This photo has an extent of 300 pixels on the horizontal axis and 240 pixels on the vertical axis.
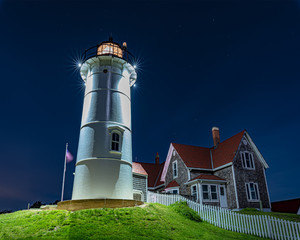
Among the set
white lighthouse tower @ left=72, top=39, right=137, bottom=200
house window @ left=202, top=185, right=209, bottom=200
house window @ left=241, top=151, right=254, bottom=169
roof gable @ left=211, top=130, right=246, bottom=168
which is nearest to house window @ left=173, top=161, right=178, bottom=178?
roof gable @ left=211, top=130, right=246, bottom=168

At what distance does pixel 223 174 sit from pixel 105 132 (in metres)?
13.0

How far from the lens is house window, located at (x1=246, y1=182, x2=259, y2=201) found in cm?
2053

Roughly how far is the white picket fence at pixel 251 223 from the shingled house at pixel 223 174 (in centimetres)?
529

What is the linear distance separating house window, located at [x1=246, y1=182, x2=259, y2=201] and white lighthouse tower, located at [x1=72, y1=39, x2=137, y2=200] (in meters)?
12.0

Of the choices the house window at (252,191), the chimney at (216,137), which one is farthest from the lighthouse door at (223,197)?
the chimney at (216,137)

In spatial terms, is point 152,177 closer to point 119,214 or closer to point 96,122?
point 96,122

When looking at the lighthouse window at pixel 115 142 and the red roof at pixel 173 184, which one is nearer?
the lighthouse window at pixel 115 142

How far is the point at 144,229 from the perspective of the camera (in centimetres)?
991

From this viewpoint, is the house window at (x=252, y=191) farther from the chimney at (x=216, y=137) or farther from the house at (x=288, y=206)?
the house at (x=288, y=206)

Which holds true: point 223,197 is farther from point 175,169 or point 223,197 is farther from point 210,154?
point 175,169

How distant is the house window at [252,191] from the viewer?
808 inches

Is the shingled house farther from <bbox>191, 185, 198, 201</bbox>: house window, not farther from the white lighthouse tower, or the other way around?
the white lighthouse tower

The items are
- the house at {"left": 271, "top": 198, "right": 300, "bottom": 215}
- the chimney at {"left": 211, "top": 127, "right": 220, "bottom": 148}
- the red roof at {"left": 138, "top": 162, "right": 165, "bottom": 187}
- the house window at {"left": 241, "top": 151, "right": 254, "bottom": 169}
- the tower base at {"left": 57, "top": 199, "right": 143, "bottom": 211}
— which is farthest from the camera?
the red roof at {"left": 138, "top": 162, "right": 165, "bottom": 187}

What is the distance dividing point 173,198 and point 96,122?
7.82m
